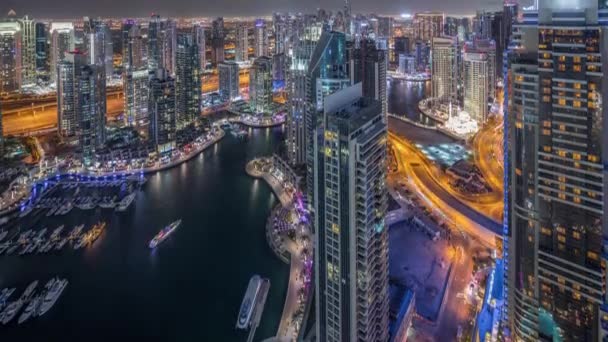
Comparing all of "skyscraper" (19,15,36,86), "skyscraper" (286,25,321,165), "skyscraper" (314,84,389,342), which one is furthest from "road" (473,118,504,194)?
"skyscraper" (19,15,36,86)

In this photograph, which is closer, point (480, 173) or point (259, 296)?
point (259, 296)

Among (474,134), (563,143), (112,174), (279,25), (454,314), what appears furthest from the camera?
(279,25)

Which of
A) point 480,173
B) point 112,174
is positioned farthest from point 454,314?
point 112,174

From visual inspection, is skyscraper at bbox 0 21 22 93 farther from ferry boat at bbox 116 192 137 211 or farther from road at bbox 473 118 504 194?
road at bbox 473 118 504 194

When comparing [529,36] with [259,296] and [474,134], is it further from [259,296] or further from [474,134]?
[474,134]

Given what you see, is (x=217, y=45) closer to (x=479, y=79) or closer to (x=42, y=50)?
(x=42, y=50)

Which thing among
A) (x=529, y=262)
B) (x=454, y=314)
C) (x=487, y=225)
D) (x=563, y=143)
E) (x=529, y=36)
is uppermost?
(x=529, y=36)

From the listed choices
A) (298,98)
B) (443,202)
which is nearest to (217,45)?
(298,98)
